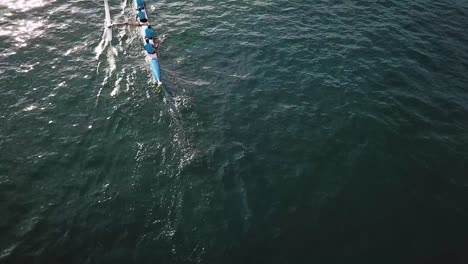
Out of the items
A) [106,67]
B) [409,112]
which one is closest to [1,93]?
[106,67]

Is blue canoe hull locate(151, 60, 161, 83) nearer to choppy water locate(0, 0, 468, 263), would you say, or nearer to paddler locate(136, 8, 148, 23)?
choppy water locate(0, 0, 468, 263)

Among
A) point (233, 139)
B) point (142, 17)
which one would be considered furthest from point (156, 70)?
point (233, 139)

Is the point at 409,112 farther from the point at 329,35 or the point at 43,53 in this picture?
the point at 43,53

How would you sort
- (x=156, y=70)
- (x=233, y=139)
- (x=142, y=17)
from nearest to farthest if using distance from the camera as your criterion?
(x=233, y=139) → (x=156, y=70) → (x=142, y=17)

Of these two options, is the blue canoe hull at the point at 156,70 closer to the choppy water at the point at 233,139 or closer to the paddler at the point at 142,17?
the choppy water at the point at 233,139

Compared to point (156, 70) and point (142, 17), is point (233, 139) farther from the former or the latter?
point (142, 17)

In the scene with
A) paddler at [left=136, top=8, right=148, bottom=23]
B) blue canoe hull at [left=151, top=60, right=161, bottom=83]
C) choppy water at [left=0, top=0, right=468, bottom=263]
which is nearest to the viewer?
choppy water at [left=0, top=0, right=468, bottom=263]

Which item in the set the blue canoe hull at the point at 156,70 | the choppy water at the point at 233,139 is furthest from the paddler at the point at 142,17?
the blue canoe hull at the point at 156,70

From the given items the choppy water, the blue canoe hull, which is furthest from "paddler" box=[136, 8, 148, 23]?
the blue canoe hull
